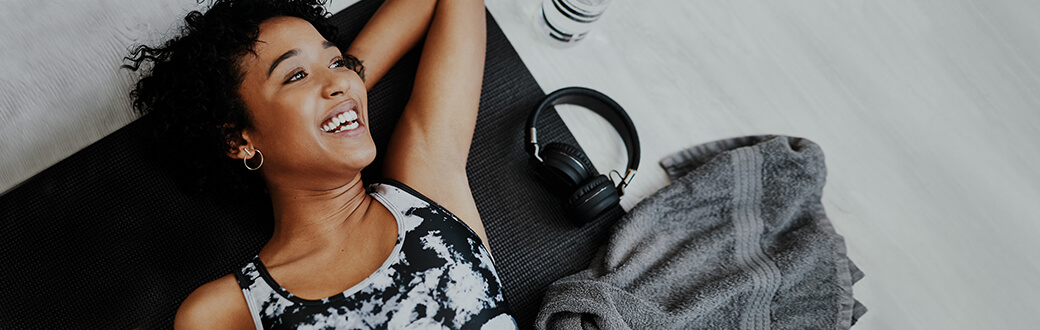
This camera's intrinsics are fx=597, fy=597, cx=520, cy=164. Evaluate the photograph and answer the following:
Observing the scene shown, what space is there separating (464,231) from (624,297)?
0.34 m

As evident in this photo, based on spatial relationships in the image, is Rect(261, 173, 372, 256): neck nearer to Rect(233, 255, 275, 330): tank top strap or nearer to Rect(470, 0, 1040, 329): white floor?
Rect(233, 255, 275, 330): tank top strap

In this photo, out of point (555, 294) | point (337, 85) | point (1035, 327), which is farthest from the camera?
point (1035, 327)

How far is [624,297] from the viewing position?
1.16m

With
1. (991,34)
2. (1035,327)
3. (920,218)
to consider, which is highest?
(991,34)

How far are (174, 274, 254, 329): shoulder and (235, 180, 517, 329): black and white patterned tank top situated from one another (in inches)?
0.8

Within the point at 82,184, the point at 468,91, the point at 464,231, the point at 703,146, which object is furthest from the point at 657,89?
the point at 82,184

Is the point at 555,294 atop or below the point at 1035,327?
atop

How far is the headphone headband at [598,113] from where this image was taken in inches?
49.2

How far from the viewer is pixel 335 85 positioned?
3.20 ft

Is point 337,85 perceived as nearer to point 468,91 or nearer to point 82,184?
point 468,91

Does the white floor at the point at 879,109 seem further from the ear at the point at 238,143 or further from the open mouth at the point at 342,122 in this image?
the ear at the point at 238,143

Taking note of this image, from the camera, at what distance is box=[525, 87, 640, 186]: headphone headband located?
125 centimetres

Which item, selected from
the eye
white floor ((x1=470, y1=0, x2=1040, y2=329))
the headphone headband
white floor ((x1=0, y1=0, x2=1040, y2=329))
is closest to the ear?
the eye

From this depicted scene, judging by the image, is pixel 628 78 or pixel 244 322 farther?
pixel 628 78
